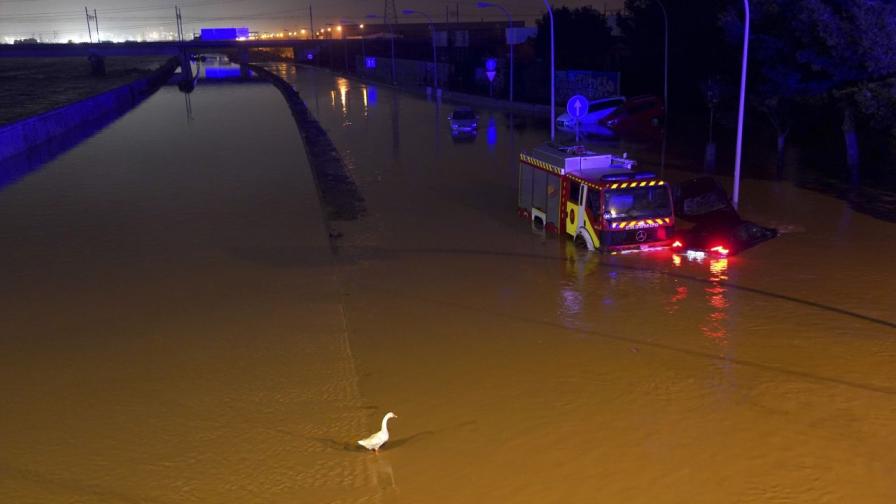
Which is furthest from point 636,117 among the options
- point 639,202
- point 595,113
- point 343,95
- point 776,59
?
point 343,95

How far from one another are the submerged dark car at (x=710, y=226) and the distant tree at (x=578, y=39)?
1754 inches

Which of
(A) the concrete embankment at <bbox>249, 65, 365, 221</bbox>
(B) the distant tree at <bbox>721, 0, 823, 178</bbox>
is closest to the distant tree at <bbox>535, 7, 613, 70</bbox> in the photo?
(A) the concrete embankment at <bbox>249, 65, 365, 221</bbox>

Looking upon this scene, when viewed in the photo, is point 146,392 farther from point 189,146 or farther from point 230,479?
point 189,146

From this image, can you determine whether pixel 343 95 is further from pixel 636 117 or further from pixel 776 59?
pixel 776 59

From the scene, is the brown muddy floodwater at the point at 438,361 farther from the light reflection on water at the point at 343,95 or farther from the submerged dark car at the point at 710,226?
the light reflection on water at the point at 343,95

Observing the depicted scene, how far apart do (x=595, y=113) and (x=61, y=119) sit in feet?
100

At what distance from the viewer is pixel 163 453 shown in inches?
353

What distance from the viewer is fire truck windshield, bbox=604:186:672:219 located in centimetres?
1592

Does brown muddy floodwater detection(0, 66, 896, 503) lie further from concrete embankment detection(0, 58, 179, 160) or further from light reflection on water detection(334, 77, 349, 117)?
light reflection on water detection(334, 77, 349, 117)

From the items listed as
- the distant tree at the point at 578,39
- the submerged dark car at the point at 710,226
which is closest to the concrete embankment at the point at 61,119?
the submerged dark car at the point at 710,226

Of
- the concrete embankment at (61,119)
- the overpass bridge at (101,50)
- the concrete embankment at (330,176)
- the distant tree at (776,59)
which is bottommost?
the concrete embankment at (330,176)

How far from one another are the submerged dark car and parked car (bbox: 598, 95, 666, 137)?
19.2 m

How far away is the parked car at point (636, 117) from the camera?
38.9m

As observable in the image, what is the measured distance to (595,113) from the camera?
4066 cm
